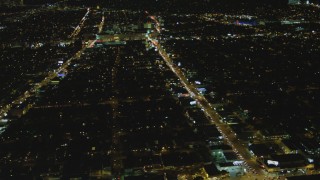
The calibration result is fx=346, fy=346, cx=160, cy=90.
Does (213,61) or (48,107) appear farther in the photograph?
(213,61)

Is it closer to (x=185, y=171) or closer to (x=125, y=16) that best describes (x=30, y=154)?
(x=185, y=171)

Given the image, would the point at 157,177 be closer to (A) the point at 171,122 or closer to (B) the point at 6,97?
(A) the point at 171,122

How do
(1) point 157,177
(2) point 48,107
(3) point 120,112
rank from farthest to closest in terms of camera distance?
(2) point 48,107 < (3) point 120,112 < (1) point 157,177

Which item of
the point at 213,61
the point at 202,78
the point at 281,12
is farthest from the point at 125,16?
the point at 202,78

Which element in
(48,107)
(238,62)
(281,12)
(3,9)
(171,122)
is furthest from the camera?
(3,9)

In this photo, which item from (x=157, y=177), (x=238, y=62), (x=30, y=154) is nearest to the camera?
(x=157, y=177)

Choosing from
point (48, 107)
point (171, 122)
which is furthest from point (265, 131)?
point (48, 107)

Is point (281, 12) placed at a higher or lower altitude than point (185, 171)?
higher

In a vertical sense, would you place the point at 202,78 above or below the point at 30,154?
above

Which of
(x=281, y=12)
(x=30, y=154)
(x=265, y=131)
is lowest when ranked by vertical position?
(x=30, y=154)
